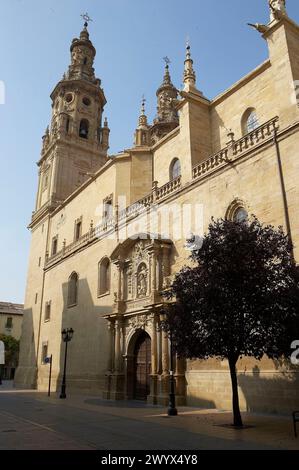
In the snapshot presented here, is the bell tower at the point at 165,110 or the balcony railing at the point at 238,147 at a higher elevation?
the bell tower at the point at 165,110

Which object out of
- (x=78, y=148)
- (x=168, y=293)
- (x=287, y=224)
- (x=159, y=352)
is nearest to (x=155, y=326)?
(x=159, y=352)

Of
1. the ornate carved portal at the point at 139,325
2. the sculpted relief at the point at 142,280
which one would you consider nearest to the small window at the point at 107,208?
the ornate carved portal at the point at 139,325

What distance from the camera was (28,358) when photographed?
36.6 m

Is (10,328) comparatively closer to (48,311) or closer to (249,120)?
(48,311)

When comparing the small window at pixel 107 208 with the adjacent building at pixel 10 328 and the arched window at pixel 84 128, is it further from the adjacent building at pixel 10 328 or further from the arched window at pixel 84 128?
the adjacent building at pixel 10 328

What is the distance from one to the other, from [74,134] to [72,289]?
1804cm

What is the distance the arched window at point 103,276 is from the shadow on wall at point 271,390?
13324mm

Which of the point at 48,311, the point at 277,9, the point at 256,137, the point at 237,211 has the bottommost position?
the point at 48,311

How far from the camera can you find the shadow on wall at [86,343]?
81.1 feet

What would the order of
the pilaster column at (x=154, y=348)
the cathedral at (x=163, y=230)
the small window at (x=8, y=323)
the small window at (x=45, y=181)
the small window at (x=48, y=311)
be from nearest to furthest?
the cathedral at (x=163, y=230), the pilaster column at (x=154, y=348), the small window at (x=48, y=311), the small window at (x=45, y=181), the small window at (x=8, y=323)

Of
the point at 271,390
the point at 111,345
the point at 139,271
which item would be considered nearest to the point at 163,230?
the point at 139,271

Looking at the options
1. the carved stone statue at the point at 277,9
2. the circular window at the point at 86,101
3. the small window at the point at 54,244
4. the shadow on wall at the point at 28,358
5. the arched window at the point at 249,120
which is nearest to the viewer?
the carved stone statue at the point at 277,9

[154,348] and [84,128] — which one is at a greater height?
[84,128]

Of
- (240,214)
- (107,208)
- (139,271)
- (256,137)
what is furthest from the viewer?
(107,208)
